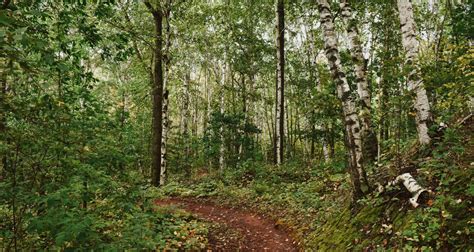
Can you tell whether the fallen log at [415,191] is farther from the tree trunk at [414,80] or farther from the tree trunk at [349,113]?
the tree trunk at [414,80]

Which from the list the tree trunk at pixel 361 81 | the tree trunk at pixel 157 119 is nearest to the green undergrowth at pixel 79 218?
the tree trunk at pixel 361 81

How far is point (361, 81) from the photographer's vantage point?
1027cm

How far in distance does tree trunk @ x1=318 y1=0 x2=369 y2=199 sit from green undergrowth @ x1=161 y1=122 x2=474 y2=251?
1.35 feet

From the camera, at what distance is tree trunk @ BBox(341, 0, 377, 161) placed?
9.23 metres

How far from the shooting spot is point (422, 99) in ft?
23.8

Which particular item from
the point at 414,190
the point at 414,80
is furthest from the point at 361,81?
the point at 414,190

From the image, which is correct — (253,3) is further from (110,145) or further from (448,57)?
(110,145)

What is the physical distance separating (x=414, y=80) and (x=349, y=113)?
1.46 meters

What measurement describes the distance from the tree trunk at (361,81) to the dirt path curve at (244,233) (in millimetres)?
3741

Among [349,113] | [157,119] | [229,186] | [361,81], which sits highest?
[361,81]

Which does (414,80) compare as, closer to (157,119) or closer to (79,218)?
(79,218)

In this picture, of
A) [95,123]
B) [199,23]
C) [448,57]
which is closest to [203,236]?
[95,123]

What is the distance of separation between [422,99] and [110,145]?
633 centimetres

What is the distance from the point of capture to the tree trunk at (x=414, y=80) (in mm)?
7145
